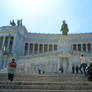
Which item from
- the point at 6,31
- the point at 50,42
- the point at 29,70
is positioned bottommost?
the point at 29,70

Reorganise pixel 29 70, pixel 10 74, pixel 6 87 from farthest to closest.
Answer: pixel 29 70, pixel 10 74, pixel 6 87

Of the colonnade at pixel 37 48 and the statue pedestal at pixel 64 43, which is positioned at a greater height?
Answer: the colonnade at pixel 37 48

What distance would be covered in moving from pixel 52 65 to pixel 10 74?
16.7 m

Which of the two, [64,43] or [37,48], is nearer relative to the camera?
[64,43]

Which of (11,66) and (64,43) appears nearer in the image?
(11,66)

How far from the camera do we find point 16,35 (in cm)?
4206

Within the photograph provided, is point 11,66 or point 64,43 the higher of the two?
point 64,43

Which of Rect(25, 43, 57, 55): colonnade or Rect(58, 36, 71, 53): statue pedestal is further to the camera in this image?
Rect(25, 43, 57, 55): colonnade

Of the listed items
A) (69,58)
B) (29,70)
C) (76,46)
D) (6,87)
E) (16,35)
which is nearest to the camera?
(6,87)

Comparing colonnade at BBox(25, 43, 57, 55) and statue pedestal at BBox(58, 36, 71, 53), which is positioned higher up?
colonnade at BBox(25, 43, 57, 55)

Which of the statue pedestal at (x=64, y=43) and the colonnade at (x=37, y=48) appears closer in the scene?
the statue pedestal at (x=64, y=43)

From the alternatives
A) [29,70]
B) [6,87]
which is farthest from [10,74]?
[29,70]

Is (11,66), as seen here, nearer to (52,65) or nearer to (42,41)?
(52,65)

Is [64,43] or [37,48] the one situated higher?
[37,48]
